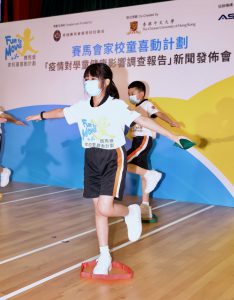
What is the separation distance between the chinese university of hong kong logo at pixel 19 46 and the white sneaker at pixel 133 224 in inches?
159

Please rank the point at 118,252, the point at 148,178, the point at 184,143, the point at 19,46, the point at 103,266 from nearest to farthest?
the point at 184,143
the point at 103,266
the point at 118,252
the point at 148,178
the point at 19,46

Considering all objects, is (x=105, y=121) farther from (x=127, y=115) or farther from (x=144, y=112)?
(x=144, y=112)

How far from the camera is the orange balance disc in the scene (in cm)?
296

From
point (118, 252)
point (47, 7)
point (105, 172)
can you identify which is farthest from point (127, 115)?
point (47, 7)

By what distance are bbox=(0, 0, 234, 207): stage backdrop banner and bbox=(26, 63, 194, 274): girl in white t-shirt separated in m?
2.44

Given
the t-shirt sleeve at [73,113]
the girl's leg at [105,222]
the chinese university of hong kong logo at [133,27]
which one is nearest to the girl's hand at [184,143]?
the girl's leg at [105,222]

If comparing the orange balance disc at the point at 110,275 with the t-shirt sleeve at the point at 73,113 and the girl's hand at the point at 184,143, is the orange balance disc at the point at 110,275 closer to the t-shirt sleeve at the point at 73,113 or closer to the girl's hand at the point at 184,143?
the girl's hand at the point at 184,143

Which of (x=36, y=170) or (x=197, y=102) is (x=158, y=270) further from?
(x=36, y=170)

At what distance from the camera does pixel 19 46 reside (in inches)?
265

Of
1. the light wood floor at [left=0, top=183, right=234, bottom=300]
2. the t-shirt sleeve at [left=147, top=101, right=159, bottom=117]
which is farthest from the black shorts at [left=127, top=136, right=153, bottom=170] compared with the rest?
the light wood floor at [left=0, top=183, right=234, bottom=300]

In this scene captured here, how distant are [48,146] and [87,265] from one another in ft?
11.8

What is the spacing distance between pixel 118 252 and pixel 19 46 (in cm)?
428

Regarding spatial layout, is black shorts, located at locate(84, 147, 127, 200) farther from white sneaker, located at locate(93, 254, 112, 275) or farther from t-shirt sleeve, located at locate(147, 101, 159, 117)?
t-shirt sleeve, located at locate(147, 101, 159, 117)

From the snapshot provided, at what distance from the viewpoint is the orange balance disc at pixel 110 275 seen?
2.96 metres
